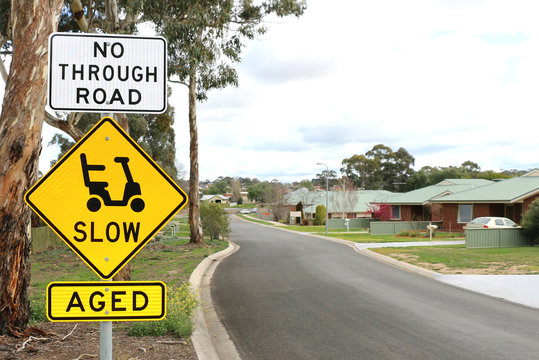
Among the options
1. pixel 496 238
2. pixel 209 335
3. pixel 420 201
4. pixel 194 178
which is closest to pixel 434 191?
pixel 420 201

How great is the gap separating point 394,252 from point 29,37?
19509mm

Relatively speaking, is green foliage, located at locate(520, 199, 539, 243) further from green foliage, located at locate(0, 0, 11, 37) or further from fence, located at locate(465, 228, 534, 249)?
green foliage, located at locate(0, 0, 11, 37)

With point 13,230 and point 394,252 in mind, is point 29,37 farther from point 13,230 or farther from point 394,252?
point 394,252

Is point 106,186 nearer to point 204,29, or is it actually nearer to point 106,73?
point 106,73

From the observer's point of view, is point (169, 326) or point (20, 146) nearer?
point (20, 146)

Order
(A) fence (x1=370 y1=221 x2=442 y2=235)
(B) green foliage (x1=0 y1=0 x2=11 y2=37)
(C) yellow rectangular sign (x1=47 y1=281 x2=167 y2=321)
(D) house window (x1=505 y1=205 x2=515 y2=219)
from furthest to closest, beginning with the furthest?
(A) fence (x1=370 y1=221 x2=442 y2=235)
(D) house window (x1=505 y1=205 x2=515 y2=219)
(B) green foliage (x1=0 y1=0 x2=11 y2=37)
(C) yellow rectangular sign (x1=47 y1=281 x2=167 y2=321)

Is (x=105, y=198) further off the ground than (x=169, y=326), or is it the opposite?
(x=105, y=198)

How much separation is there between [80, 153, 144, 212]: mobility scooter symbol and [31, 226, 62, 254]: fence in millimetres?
20813

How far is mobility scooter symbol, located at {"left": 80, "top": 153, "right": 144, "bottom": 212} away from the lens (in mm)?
3436

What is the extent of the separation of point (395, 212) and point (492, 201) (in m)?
15.8

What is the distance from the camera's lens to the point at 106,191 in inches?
137

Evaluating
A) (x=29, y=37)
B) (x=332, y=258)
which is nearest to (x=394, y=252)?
(x=332, y=258)

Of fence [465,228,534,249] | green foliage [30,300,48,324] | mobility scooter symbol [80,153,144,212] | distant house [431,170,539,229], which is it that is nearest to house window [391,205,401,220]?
distant house [431,170,539,229]

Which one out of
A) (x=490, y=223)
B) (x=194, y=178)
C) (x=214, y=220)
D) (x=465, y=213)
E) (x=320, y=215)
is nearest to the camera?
(x=194, y=178)
